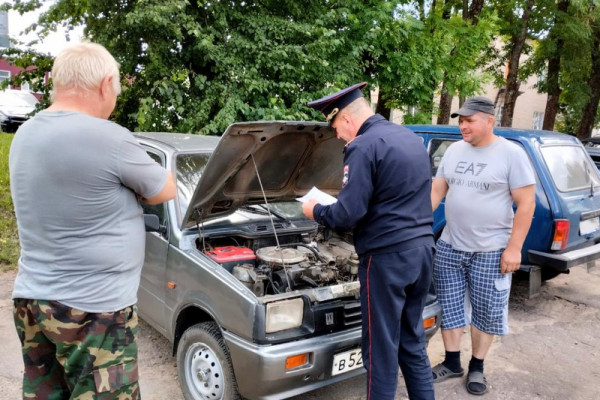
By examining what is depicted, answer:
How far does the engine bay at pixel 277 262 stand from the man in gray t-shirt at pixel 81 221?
1.11 metres

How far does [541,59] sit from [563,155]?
1110 centimetres

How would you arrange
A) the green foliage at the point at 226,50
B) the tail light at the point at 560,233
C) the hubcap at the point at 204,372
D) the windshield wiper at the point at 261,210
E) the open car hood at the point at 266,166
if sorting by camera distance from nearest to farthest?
1. the hubcap at the point at 204,372
2. the open car hood at the point at 266,166
3. the windshield wiper at the point at 261,210
4. the tail light at the point at 560,233
5. the green foliage at the point at 226,50

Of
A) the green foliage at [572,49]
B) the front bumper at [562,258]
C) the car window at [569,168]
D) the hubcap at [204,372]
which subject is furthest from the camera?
the green foliage at [572,49]

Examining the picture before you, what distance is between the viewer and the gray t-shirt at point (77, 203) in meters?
1.83

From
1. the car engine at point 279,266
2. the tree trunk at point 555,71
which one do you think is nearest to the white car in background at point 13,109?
the car engine at point 279,266

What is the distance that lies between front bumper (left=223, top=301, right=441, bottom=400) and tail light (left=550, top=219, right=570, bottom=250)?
2.72 metres

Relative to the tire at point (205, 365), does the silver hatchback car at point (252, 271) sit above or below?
above

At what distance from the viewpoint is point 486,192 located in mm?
3225

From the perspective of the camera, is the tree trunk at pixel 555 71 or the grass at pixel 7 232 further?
the tree trunk at pixel 555 71

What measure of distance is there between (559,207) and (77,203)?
4.34m

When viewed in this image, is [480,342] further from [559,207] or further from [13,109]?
[13,109]

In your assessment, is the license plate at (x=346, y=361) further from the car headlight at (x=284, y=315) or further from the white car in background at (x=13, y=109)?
the white car in background at (x=13, y=109)

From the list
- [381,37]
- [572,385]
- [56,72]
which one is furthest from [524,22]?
[56,72]

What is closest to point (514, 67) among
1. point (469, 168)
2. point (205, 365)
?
point (469, 168)
